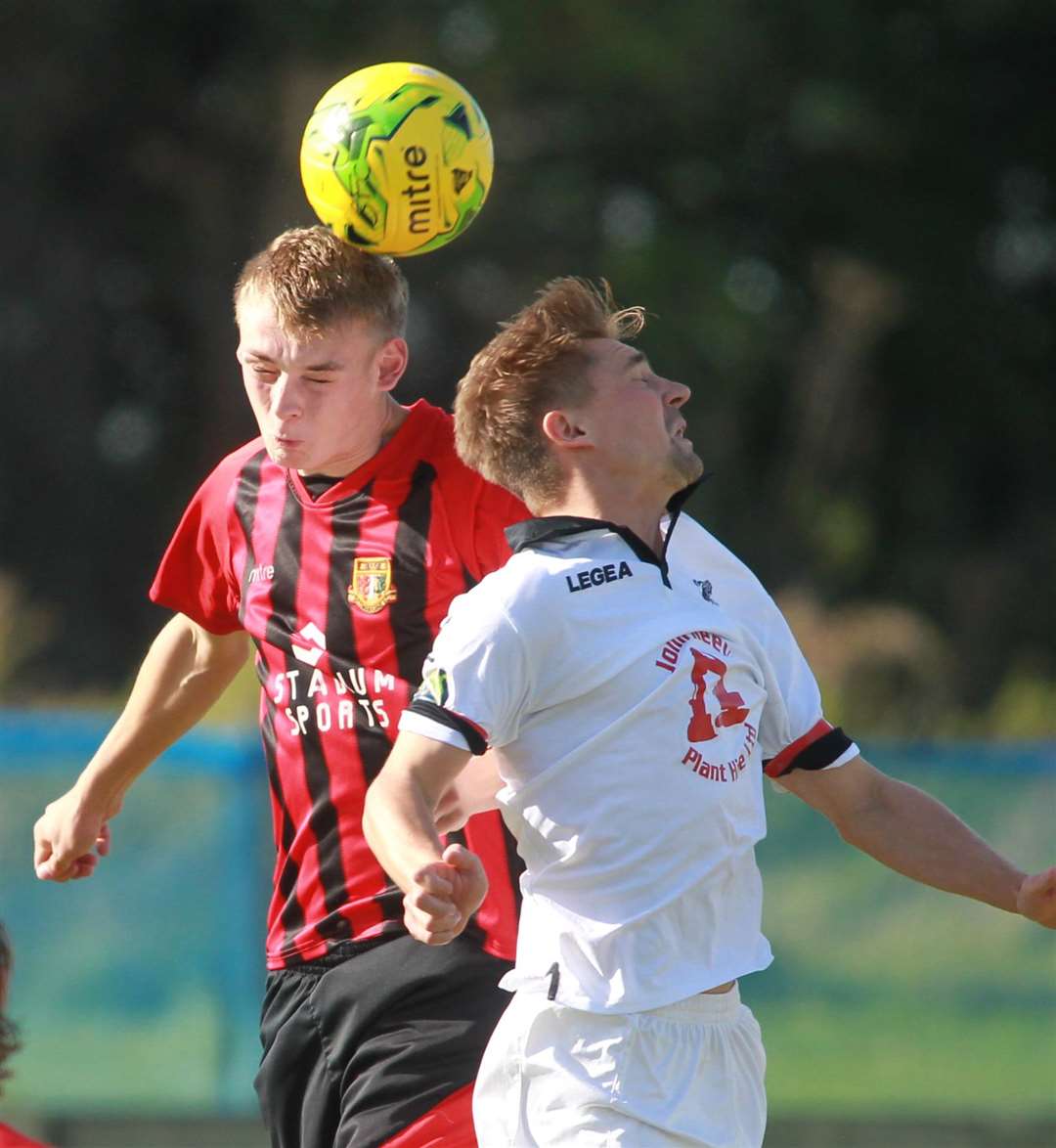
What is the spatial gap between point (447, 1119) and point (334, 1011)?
1.04 ft

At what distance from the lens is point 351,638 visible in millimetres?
3719

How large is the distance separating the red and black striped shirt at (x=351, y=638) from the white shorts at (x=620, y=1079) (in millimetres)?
620

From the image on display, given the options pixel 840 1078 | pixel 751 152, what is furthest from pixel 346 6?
pixel 840 1078

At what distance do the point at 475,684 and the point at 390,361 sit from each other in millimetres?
1018

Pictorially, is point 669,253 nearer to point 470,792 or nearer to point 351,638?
point 351,638

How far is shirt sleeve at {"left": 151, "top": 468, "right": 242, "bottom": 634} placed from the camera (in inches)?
161

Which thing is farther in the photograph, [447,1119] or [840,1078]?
[840,1078]

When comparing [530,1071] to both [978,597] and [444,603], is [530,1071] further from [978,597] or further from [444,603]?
[978,597]

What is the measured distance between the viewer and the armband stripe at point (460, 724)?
2.95 metres

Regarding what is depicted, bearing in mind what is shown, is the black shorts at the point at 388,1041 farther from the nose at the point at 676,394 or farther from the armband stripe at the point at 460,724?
the nose at the point at 676,394

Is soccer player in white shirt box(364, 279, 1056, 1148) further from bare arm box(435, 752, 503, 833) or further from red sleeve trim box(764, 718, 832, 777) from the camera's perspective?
red sleeve trim box(764, 718, 832, 777)

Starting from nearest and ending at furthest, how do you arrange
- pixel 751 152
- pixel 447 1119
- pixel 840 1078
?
pixel 447 1119
pixel 840 1078
pixel 751 152

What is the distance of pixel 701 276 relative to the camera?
62.4 feet

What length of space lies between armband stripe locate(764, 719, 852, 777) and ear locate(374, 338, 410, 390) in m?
1.06
